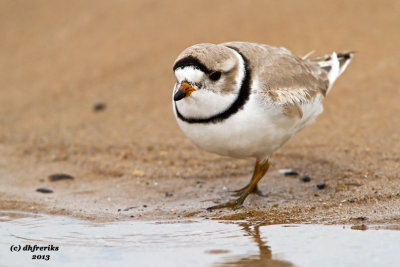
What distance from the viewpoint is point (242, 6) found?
8.48 metres

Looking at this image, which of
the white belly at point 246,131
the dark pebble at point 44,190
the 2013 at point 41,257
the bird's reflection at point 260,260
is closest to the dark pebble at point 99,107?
the dark pebble at point 44,190

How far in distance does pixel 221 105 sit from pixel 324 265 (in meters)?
1.39

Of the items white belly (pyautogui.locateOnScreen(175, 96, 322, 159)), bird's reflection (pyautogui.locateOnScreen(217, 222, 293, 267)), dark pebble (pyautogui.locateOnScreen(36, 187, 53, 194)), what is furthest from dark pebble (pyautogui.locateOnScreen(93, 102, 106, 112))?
bird's reflection (pyautogui.locateOnScreen(217, 222, 293, 267))

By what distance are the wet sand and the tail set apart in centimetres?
65

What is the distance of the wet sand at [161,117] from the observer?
4910 mm

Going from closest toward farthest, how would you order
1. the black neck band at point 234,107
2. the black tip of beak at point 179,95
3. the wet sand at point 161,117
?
1. the black tip of beak at point 179,95
2. the black neck band at point 234,107
3. the wet sand at point 161,117

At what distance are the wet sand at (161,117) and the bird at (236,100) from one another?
581 mm

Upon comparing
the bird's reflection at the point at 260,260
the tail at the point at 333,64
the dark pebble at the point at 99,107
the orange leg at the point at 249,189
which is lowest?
the bird's reflection at the point at 260,260

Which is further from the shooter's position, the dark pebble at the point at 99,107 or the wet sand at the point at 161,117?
the dark pebble at the point at 99,107

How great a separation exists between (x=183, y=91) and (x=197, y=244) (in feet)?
3.43

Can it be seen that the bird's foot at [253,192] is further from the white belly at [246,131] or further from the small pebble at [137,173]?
the small pebble at [137,173]

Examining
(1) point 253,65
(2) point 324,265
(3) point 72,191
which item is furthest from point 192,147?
(2) point 324,265

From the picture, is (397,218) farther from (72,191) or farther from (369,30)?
(369,30)

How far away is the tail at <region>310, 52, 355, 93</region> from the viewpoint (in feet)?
18.6
